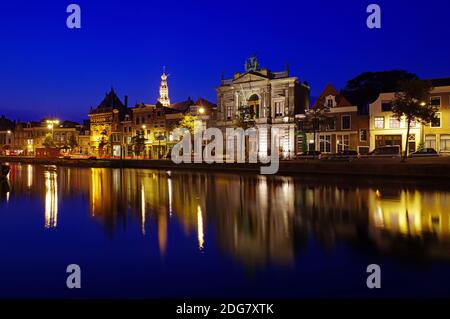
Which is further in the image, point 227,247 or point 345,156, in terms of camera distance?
point 345,156

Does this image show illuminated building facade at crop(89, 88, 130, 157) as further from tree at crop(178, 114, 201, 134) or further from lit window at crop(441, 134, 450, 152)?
lit window at crop(441, 134, 450, 152)

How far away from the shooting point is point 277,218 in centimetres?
1563

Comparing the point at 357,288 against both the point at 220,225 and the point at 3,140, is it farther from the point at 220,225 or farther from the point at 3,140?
the point at 3,140

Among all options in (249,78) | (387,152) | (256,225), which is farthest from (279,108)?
(256,225)

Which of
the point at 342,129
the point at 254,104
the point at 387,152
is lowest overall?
the point at 387,152

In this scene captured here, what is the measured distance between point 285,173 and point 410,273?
3226 centimetres

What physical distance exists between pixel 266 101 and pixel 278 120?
407 centimetres

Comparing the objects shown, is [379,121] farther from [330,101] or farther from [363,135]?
[330,101]

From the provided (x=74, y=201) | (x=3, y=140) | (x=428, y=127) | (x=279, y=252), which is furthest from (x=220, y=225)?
(x=3, y=140)

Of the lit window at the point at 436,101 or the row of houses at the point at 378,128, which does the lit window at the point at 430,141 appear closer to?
the row of houses at the point at 378,128

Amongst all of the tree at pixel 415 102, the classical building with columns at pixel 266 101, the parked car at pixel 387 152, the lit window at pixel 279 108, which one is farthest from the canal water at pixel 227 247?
the lit window at pixel 279 108

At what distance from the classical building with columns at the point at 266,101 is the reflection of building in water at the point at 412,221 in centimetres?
3881

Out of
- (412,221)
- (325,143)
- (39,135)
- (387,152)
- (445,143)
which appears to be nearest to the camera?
(412,221)

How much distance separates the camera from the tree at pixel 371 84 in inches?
3066
